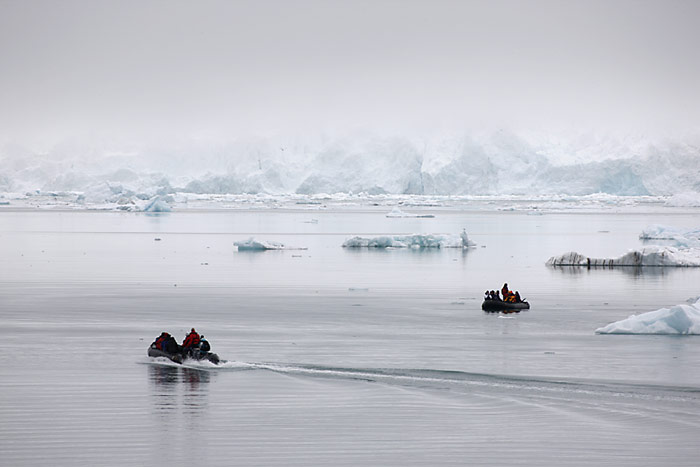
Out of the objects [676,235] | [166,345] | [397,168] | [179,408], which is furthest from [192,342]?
[397,168]

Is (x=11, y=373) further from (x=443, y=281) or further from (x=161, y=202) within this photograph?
(x=161, y=202)

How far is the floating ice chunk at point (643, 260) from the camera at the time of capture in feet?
108

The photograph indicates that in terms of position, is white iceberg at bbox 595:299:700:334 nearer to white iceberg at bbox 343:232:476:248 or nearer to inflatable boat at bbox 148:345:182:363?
inflatable boat at bbox 148:345:182:363

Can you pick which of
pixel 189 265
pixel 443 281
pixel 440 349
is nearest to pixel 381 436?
pixel 440 349

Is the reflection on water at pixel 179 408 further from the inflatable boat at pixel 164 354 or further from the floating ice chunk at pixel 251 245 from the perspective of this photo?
the floating ice chunk at pixel 251 245

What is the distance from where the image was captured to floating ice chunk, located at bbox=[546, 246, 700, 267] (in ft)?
108

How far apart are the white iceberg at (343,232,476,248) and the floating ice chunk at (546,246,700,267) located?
28.0ft

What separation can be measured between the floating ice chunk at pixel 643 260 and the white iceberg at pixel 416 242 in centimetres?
855

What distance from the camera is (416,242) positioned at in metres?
42.1

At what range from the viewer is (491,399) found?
469 inches

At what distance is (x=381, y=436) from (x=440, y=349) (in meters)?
5.64

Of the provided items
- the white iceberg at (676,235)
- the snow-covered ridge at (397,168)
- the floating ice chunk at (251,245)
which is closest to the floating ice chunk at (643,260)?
the white iceberg at (676,235)

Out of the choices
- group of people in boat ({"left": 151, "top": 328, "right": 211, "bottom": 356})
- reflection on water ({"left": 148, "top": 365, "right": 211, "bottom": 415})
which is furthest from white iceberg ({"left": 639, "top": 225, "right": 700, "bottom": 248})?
reflection on water ({"left": 148, "top": 365, "right": 211, "bottom": 415})

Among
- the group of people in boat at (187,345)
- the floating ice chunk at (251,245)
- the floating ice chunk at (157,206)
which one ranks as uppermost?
the floating ice chunk at (157,206)
